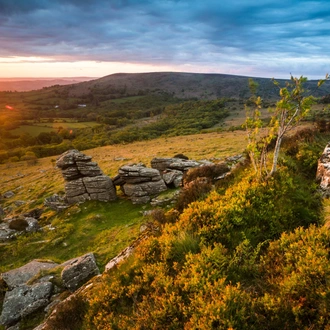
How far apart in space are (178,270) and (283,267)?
2.86m

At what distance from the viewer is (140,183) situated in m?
26.6

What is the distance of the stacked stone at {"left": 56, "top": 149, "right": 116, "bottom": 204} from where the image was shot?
2723 centimetres

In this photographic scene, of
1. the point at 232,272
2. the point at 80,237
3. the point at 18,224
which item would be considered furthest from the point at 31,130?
the point at 232,272

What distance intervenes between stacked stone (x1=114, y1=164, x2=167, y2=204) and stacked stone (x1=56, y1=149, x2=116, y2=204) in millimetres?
1970

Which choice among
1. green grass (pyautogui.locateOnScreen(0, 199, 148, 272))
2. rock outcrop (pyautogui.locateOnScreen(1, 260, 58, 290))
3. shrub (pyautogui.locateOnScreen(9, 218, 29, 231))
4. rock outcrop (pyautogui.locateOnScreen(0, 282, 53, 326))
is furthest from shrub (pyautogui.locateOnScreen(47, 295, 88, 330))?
shrub (pyautogui.locateOnScreen(9, 218, 29, 231))

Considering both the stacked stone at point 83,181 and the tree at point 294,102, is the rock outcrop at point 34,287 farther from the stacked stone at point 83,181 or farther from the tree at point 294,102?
the stacked stone at point 83,181

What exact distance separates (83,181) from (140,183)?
264 inches

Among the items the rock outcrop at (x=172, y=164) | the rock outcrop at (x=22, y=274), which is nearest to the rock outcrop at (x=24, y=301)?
the rock outcrop at (x=22, y=274)

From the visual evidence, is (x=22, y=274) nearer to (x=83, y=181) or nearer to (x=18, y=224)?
(x=18, y=224)

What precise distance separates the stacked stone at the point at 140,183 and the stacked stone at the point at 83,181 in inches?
77.6

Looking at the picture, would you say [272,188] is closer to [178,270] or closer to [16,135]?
[178,270]

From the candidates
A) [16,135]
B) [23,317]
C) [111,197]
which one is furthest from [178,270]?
[16,135]

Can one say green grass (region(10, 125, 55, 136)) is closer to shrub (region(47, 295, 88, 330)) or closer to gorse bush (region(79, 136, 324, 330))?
shrub (region(47, 295, 88, 330))

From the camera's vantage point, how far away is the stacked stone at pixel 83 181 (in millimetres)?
27234
